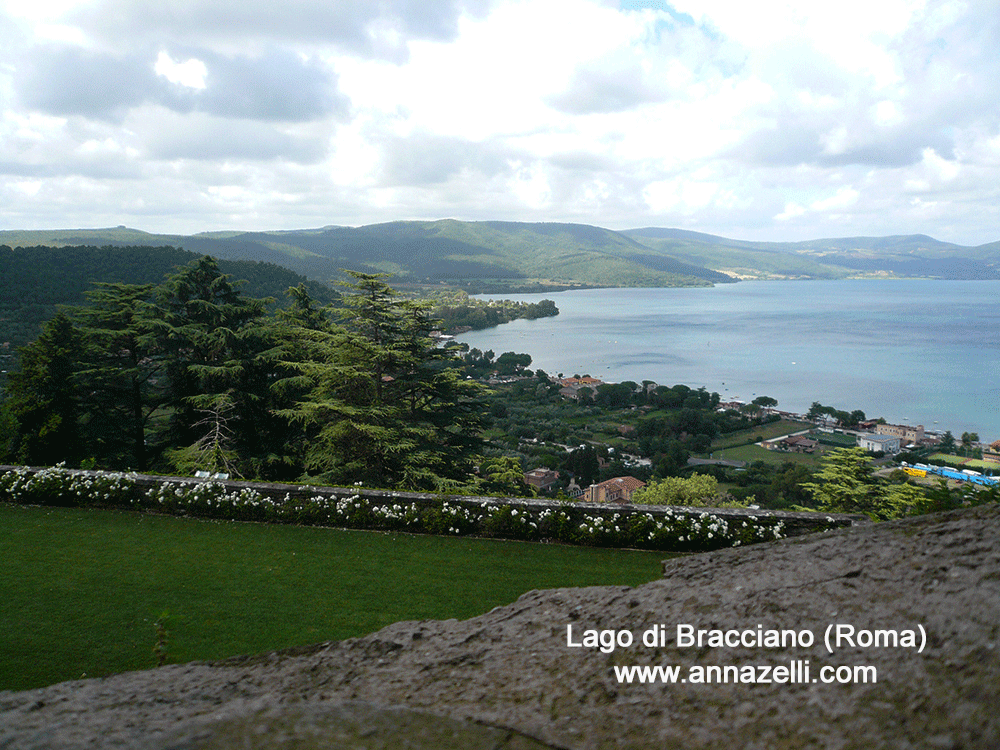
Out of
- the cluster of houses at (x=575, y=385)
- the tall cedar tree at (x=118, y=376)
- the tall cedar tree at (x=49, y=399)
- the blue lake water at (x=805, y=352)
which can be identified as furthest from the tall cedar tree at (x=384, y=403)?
the blue lake water at (x=805, y=352)

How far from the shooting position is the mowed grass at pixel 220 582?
16.1 feet

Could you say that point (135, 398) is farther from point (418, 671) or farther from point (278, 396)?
point (418, 671)

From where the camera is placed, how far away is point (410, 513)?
779 centimetres

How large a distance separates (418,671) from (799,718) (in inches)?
57.9

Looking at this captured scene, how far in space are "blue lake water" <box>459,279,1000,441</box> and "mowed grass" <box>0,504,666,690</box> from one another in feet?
165

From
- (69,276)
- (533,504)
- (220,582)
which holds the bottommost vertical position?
(220,582)

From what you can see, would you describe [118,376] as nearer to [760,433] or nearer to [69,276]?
[760,433]

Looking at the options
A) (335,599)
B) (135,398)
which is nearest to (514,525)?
(335,599)

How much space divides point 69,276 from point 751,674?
81.3 m

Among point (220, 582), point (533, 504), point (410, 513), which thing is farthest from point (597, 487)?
point (220, 582)

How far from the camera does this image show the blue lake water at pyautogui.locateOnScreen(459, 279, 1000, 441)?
54750mm

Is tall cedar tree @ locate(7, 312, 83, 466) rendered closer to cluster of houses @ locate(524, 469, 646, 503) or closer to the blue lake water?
cluster of houses @ locate(524, 469, 646, 503)

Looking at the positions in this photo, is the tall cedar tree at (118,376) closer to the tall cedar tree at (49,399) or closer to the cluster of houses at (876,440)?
the tall cedar tree at (49,399)

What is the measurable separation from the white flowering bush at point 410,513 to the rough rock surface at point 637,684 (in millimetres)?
4486
